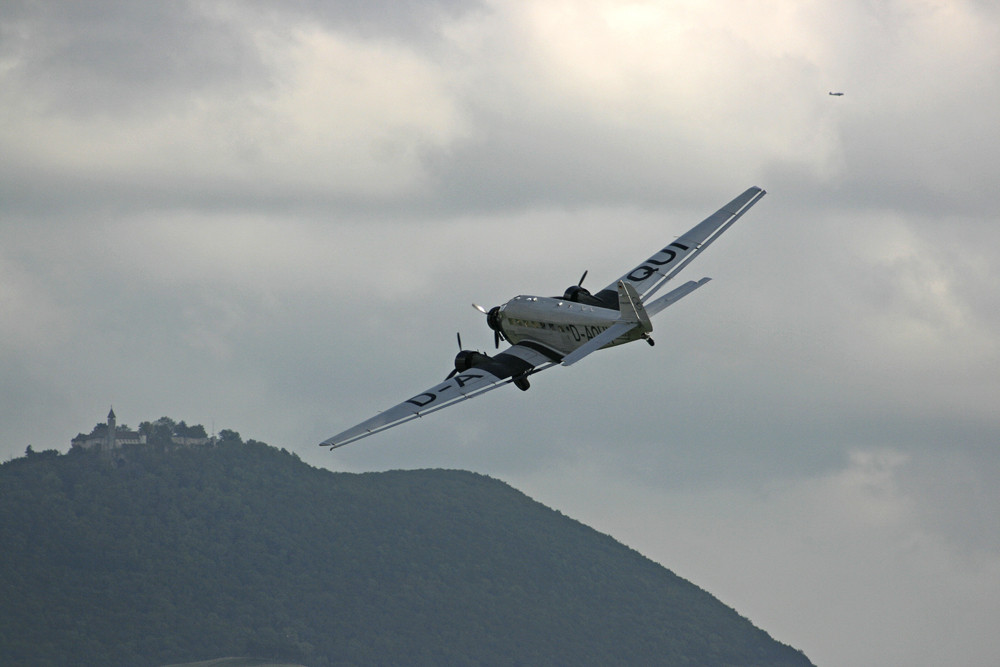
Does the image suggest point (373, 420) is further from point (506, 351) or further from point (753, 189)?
point (753, 189)

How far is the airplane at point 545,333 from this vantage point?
75.4m

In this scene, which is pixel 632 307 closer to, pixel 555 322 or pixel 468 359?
pixel 555 322

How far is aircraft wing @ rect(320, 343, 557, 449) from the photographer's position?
2955 inches

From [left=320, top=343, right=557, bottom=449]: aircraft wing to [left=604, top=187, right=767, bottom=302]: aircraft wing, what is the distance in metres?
10.4

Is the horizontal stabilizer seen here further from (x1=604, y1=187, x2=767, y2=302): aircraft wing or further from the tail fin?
(x1=604, y1=187, x2=767, y2=302): aircraft wing

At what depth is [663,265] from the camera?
298ft

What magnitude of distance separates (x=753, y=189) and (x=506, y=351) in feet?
90.1

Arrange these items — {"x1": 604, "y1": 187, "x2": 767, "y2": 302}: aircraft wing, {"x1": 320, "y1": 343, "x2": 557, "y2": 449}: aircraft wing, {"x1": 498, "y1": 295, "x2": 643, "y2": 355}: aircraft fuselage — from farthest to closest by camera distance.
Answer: {"x1": 604, "y1": 187, "x2": 767, "y2": 302}: aircraft wing, {"x1": 498, "y1": 295, "x2": 643, "y2": 355}: aircraft fuselage, {"x1": 320, "y1": 343, "x2": 557, "y2": 449}: aircraft wing

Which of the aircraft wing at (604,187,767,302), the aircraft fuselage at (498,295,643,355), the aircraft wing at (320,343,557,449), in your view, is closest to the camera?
the aircraft wing at (320,343,557,449)

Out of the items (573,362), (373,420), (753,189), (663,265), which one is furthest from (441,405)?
(753,189)

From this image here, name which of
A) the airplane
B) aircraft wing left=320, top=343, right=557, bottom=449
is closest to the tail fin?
the airplane

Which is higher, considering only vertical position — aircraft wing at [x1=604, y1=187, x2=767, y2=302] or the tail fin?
aircraft wing at [x1=604, y1=187, x2=767, y2=302]

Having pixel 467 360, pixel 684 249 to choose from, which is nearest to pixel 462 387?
pixel 467 360

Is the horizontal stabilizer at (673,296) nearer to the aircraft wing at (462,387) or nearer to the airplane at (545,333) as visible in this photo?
the airplane at (545,333)
